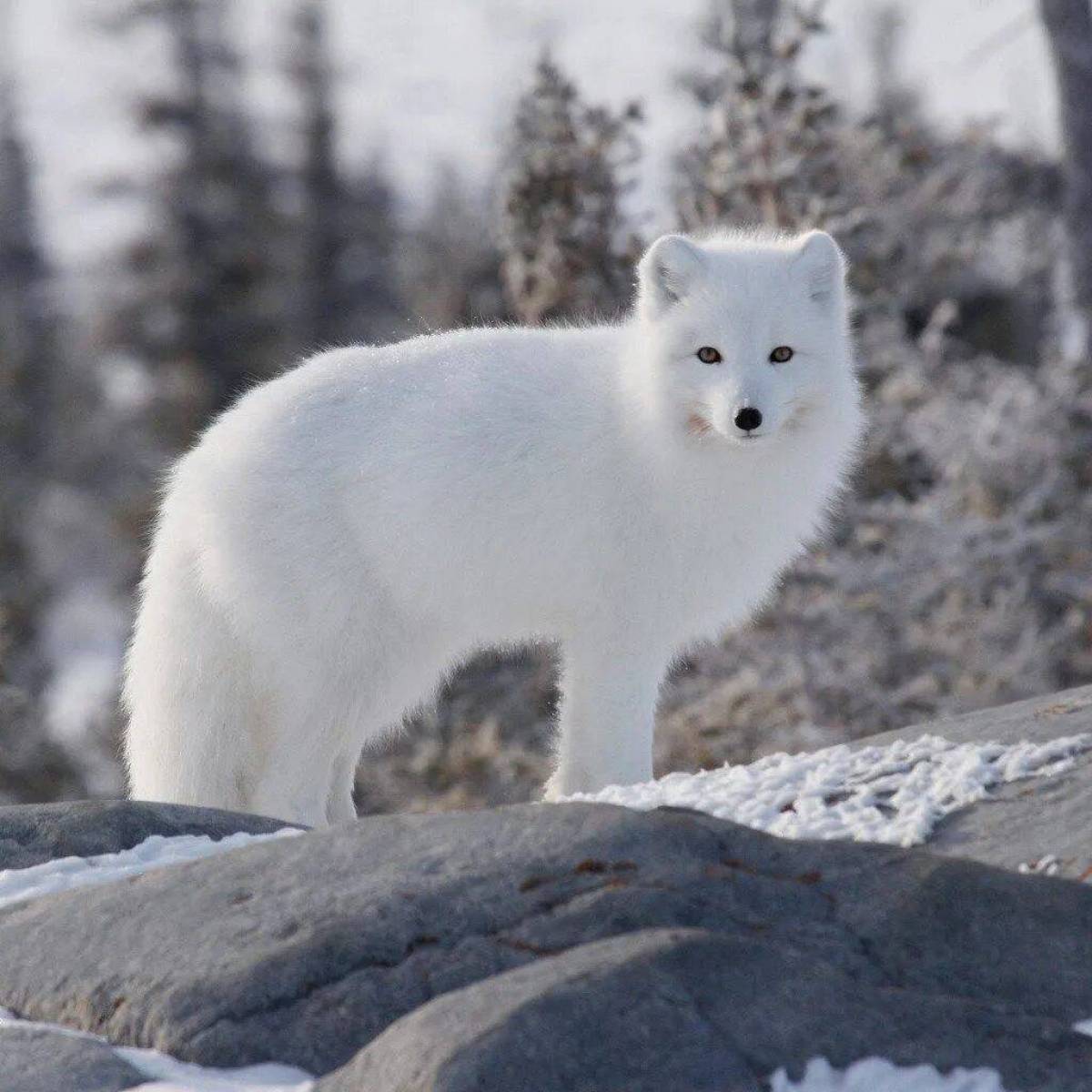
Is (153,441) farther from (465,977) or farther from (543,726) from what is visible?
(465,977)

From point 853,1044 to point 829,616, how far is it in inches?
328

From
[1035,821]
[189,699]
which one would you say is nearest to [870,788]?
[1035,821]

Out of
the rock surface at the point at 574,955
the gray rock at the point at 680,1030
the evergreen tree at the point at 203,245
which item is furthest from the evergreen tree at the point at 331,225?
the gray rock at the point at 680,1030

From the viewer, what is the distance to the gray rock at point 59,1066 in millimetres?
3354

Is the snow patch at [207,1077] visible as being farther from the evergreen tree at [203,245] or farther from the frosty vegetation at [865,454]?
the evergreen tree at [203,245]

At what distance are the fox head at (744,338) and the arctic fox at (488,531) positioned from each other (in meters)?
0.01

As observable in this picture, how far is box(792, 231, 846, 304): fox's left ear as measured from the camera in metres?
5.96

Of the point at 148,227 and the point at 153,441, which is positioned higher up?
the point at 148,227

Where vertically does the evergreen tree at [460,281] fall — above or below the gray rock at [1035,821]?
above

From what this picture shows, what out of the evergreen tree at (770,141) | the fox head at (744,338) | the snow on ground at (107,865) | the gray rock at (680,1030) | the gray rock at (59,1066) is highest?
the evergreen tree at (770,141)

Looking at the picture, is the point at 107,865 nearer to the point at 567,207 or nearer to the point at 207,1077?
the point at 207,1077

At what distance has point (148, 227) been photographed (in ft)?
99.3

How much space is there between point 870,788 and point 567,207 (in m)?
8.30

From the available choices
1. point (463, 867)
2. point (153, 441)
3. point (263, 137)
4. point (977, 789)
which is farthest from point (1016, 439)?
point (263, 137)
